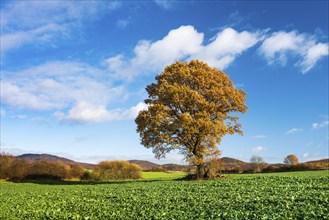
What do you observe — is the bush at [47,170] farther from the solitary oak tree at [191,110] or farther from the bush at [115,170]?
the solitary oak tree at [191,110]

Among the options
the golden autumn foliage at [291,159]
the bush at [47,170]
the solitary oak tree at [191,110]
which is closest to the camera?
the solitary oak tree at [191,110]

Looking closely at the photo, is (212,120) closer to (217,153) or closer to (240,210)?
(217,153)

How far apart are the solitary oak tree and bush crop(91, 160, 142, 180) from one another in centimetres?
2740

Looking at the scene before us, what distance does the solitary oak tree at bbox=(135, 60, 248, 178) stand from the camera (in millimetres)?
45969

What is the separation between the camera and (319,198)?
19.4 meters

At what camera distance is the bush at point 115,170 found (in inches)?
2847

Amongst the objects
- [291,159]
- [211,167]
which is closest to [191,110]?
[211,167]

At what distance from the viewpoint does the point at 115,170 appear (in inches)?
2955

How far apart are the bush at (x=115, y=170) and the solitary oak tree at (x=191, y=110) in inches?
1079

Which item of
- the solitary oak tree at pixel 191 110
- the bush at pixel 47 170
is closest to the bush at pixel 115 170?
the bush at pixel 47 170

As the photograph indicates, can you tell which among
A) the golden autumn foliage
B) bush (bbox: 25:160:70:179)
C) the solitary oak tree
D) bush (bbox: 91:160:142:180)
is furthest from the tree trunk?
the golden autumn foliage

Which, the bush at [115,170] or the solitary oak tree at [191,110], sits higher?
the solitary oak tree at [191,110]

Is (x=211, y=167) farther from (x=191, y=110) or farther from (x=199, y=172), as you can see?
(x=191, y=110)

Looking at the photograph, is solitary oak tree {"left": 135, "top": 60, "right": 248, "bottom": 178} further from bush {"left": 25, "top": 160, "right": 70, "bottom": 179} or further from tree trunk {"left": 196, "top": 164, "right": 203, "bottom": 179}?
bush {"left": 25, "top": 160, "right": 70, "bottom": 179}
